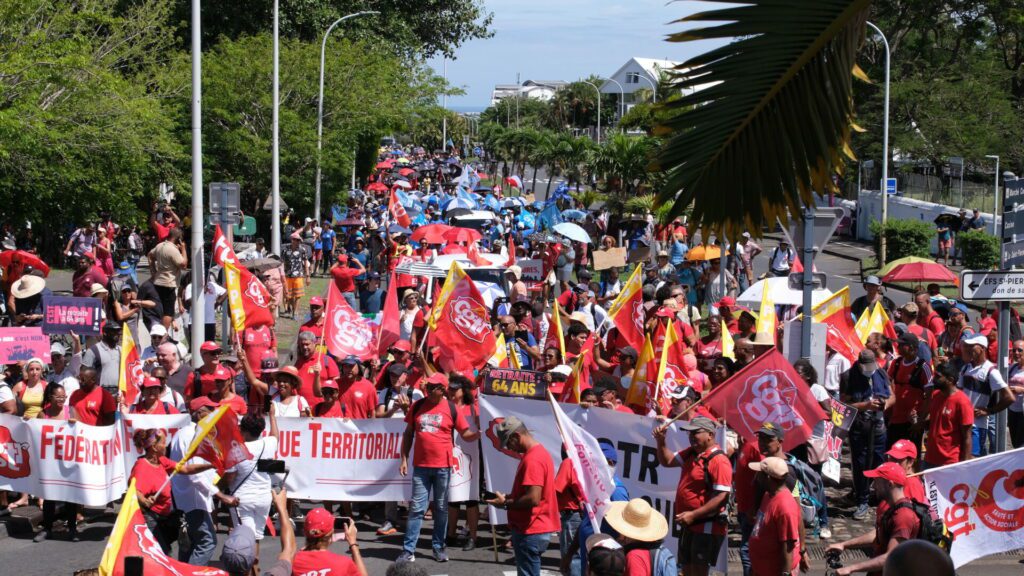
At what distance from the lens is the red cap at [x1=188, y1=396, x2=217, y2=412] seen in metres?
10.2

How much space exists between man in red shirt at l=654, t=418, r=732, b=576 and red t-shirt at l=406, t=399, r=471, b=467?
7.76 feet

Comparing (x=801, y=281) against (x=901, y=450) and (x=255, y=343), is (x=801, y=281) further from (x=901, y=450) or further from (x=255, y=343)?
(x=901, y=450)

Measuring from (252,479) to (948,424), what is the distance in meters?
5.49

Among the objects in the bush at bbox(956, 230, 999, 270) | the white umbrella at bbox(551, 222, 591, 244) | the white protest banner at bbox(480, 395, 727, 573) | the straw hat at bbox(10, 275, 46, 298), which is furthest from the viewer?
the bush at bbox(956, 230, 999, 270)

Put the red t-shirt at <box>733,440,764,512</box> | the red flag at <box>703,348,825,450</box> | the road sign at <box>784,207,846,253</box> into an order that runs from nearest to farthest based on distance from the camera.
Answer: the red t-shirt at <box>733,440,764,512</box>, the red flag at <box>703,348,825,450</box>, the road sign at <box>784,207,846,253</box>

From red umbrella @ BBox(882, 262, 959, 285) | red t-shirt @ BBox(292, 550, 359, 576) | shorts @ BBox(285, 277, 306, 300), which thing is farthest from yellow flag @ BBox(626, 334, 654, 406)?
shorts @ BBox(285, 277, 306, 300)

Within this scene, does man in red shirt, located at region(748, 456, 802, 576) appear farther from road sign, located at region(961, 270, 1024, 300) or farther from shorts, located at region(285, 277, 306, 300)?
shorts, located at region(285, 277, 306, 300)

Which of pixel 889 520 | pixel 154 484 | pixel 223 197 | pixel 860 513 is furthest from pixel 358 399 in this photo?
pixel 223 197

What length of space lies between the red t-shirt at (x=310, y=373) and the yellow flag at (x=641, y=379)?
9.47 feet

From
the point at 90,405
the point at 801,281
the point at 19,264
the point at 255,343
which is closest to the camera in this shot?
the point at 90,405

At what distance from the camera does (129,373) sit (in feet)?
37.7

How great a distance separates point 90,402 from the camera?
35.8 ft

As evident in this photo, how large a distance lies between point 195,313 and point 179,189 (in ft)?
39.9

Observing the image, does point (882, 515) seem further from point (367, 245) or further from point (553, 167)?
point (553, 167)
